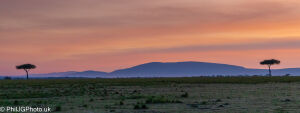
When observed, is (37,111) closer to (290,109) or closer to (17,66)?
(290,109)

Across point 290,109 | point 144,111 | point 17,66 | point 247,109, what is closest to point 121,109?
point 144,111

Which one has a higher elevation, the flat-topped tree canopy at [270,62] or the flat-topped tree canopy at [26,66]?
the flat-topped tree canopy at [26,66]

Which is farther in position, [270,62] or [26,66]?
[26,66]

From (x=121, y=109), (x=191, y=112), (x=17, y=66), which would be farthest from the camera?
(x=17, y=66)

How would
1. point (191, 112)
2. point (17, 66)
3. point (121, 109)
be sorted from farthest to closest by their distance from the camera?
1. point (17, 66)
2. point (121, 109)
3. point (191, 112)

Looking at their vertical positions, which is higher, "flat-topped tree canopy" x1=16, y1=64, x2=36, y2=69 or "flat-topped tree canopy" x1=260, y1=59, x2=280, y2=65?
"flat-topped tree canopy" x1=16, y1=64, x2=36, y2=69

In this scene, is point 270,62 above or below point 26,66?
below

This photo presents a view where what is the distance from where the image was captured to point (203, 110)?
24406mm

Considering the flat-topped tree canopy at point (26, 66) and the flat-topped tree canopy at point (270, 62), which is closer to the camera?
the flat-topped tree canopy at point (270, 62)

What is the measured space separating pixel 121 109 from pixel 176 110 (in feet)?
10.7

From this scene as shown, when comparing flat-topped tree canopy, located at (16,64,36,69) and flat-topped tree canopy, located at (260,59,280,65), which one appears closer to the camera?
flat-topped tree canopy, located at (260,59,280,65)

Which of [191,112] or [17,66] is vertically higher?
[17,66]

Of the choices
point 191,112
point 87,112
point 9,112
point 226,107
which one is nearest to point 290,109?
point 226,107

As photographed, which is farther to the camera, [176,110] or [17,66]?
[17,66]
